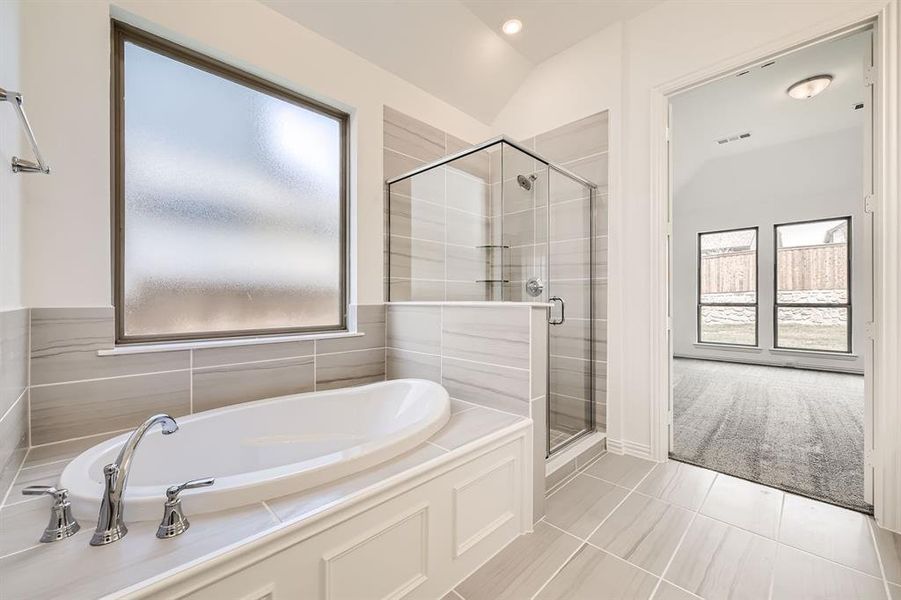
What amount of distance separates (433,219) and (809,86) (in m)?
3.64

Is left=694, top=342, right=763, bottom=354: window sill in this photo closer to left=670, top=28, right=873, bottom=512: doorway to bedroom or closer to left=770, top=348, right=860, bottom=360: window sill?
left=670, top=28, right=873, bottom=512: doorway to bedroom

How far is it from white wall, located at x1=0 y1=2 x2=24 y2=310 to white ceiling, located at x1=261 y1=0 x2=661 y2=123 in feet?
3.67

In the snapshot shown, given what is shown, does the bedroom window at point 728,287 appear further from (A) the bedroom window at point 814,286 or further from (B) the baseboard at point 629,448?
(B) the baseboard at point 629,448

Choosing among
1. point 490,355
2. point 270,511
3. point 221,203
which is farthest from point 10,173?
point 490,355

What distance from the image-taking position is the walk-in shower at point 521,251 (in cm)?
250

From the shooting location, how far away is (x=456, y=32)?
2.47 meters

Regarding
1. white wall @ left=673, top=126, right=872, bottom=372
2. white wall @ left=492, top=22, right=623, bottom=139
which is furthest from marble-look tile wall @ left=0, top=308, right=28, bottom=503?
white wall @ left=673, top=126, right=872, bottom=372

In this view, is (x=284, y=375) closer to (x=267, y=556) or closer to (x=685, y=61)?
(x=267, y=556)

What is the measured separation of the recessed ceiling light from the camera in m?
Result: 2.47

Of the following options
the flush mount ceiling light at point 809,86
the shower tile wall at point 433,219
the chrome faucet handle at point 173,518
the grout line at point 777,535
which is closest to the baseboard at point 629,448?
the grout line at point 777,535

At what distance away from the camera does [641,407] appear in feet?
7.66

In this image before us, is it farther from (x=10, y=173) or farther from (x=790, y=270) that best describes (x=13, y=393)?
(x=790, y=270)

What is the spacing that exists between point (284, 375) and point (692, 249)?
21.5ft

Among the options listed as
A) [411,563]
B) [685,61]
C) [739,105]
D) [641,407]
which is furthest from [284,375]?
[739,105]
